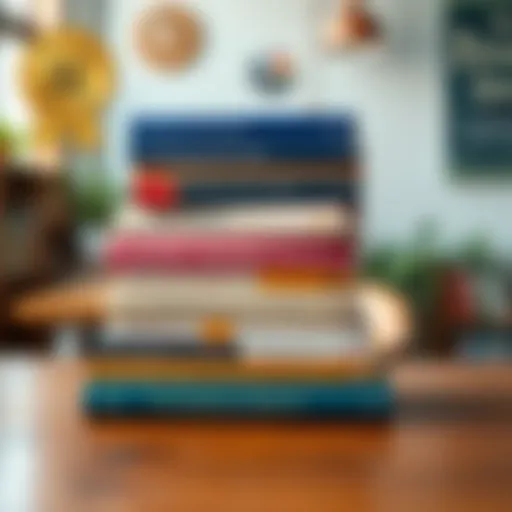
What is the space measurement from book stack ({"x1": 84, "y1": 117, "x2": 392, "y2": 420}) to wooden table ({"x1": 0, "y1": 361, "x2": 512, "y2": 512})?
26 millimetres

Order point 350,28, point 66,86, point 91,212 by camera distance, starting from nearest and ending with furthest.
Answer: point 66,86, point 91,212, point 350,28

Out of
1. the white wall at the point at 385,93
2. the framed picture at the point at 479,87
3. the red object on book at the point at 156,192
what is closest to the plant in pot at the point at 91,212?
the red object on book at the point at 156,192

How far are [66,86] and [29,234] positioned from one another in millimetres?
1316

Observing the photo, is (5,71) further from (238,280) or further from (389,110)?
(389,110)

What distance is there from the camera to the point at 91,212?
8.30 feet

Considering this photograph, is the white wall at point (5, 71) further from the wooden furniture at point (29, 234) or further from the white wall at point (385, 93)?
the white wall at point (385, 93)

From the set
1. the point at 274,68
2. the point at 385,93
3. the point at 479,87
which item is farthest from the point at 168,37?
the point at 479,87

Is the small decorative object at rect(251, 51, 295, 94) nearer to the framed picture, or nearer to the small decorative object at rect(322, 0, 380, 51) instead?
the small decorative object at rect(322, 0, 380, 51)

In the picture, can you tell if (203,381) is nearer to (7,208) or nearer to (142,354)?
(142,354)

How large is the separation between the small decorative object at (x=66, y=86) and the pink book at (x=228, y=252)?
0.89 m

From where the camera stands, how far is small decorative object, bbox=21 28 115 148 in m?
0.78

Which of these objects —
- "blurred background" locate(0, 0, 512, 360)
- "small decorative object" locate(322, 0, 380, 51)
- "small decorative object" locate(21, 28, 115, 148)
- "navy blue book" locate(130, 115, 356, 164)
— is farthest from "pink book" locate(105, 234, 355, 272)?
"small decorative object" locate(322, 0, 380, 51)

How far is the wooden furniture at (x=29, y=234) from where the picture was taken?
1868 mm

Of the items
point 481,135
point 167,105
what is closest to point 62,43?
point 167,105
